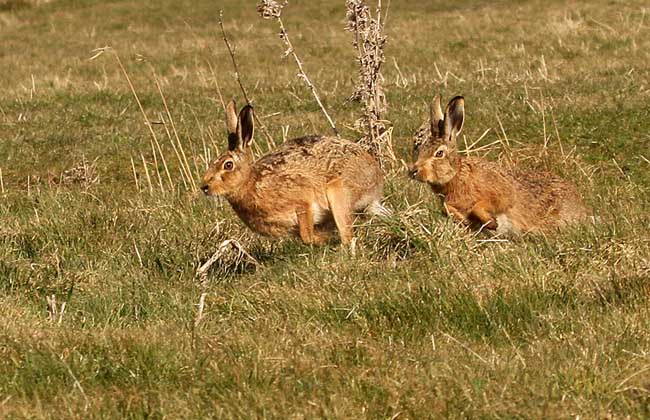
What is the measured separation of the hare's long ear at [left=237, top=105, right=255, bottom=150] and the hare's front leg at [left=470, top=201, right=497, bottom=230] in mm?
1456

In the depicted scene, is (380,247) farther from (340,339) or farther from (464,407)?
(464,407)

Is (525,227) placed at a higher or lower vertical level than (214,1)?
higher

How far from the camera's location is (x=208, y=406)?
4.37 meters

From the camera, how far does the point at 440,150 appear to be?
6.97 m

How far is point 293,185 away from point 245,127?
50cm

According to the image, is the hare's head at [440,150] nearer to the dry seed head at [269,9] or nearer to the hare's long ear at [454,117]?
the hare's long ear at [454,117]

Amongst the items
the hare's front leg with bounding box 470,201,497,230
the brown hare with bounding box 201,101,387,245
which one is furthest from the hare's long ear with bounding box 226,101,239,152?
the hare's front leg with bounding box 470,201,497,230

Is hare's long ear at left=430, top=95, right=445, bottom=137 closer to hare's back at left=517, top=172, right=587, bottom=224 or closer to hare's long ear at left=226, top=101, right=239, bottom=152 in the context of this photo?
hare's back at left=517, top=172, right=587, bottom=224

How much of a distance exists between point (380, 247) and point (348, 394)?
2274mm

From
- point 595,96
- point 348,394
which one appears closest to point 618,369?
point 348,394

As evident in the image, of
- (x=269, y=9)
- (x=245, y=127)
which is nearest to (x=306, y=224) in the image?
(x=245, y=127)

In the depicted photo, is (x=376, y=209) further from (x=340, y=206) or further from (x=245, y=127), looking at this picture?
(x=245, y=127)

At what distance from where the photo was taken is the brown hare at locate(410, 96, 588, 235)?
6.96 meters

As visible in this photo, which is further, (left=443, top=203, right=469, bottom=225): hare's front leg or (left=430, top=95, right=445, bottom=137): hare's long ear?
(left=430, top=95, right=445, bottom=137): hare's long ear
